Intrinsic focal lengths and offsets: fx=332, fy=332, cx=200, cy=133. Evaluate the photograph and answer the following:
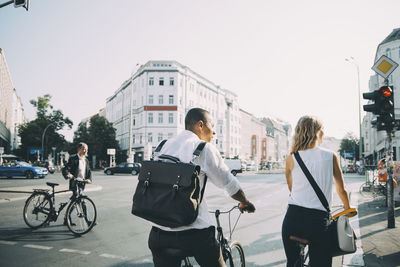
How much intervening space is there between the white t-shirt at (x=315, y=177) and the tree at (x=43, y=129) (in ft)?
222

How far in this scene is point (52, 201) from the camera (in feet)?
24.2

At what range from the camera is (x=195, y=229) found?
2.18m

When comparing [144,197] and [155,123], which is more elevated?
[155,123]

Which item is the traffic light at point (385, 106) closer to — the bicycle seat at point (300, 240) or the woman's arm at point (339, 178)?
the woman's arm at point (339, 178)

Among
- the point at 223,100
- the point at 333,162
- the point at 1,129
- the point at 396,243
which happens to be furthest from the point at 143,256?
the point at 223,100

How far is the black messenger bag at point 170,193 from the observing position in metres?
2.04

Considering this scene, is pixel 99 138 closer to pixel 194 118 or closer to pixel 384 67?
pixel 384 67

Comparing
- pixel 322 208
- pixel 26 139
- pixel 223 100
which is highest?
pixel 223 100

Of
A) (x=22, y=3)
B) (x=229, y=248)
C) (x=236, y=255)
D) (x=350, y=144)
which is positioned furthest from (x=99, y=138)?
(x=350, y=144)

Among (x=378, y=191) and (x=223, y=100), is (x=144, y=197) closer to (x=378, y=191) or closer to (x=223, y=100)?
(x=378, y=191)

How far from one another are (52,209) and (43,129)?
206ft

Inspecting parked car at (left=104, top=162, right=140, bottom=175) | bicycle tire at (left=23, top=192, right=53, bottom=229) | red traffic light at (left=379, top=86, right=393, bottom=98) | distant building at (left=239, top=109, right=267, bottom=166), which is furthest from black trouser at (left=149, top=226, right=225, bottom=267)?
distant building at (left=239, top=109, right=267, bottom=166)

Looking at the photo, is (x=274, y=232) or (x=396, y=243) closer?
(x=396, y=243)

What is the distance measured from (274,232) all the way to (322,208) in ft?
16.1
